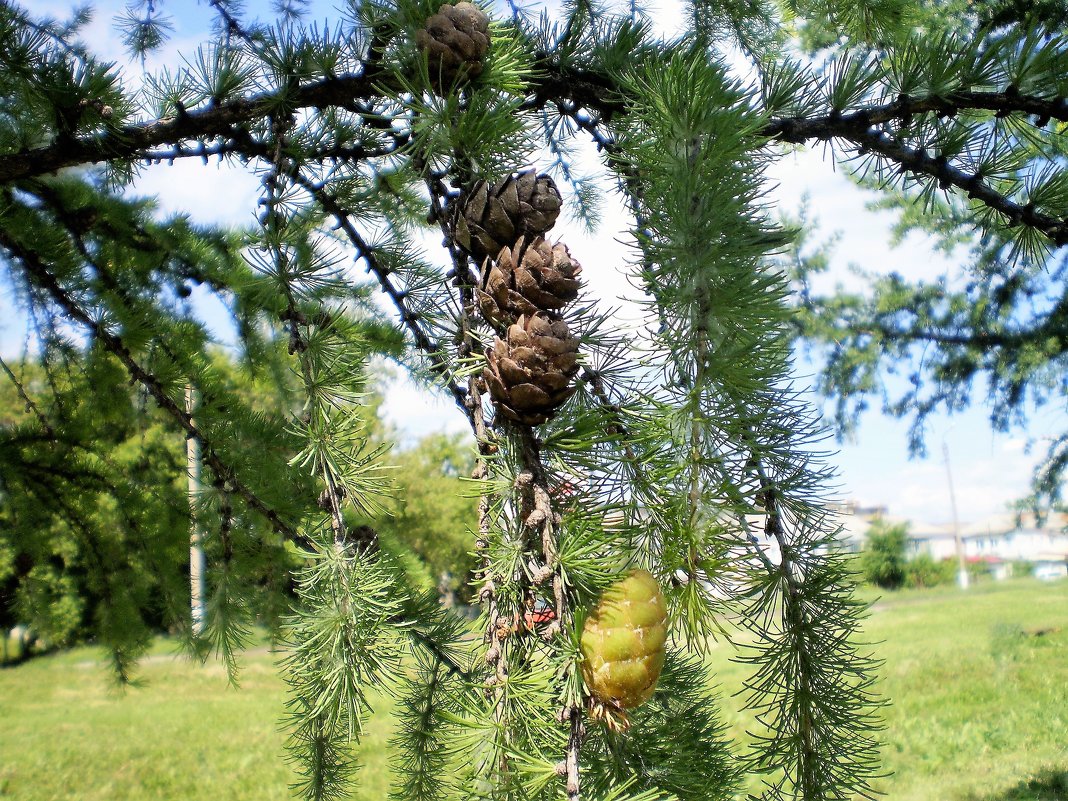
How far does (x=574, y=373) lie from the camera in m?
0.54

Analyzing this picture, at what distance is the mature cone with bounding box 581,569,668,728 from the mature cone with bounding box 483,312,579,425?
13 centimetres

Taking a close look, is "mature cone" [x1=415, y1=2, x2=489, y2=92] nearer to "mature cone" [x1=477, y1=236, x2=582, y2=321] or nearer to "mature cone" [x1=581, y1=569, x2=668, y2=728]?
"mature cone" [x1=477, y1=236, x2=582, y2=321]

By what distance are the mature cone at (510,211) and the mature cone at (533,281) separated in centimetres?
3

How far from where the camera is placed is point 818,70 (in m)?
0.82

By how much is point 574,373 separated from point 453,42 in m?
0.36

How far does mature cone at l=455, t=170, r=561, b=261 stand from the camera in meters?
0.57

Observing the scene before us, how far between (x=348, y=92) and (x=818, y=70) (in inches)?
19.7

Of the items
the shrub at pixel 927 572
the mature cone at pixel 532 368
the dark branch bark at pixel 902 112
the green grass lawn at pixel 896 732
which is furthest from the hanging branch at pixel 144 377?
the shrub at pixel 927 572

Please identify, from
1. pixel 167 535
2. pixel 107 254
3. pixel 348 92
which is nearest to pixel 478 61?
pixel 348 92

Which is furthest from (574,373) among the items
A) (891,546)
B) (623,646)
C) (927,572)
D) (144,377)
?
(927,572)

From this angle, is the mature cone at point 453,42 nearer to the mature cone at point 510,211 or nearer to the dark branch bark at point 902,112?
the mature cone at point 510,211

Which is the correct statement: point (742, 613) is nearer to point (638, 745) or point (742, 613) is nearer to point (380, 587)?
point (638, 745)

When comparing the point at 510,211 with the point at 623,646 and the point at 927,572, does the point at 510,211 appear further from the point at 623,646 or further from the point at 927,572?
the point at 927,572

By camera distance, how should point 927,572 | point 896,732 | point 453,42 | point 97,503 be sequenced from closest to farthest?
point 453,42 < point 97,503 < point 896,732 < point 927,572
